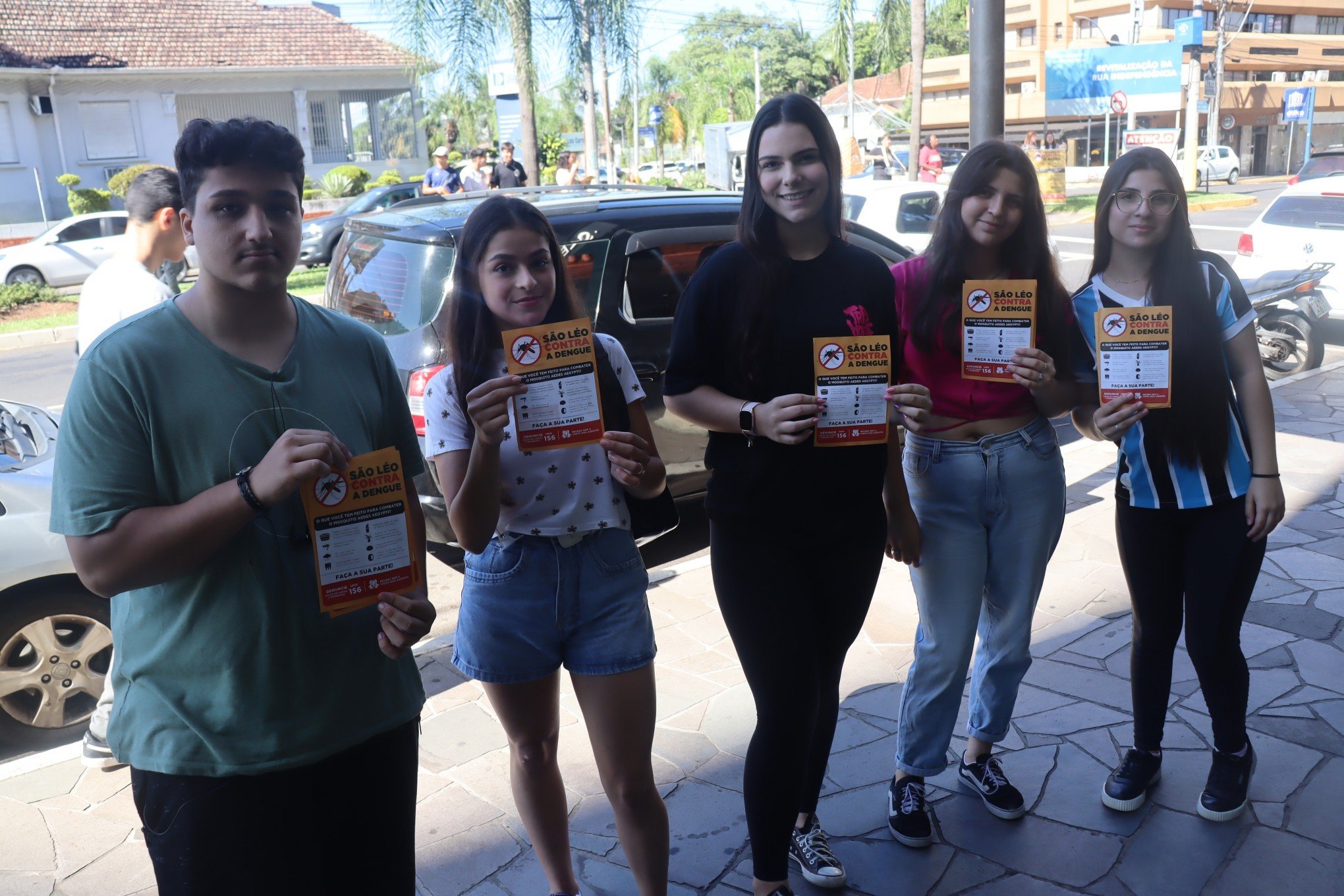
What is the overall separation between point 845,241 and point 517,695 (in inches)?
55.1

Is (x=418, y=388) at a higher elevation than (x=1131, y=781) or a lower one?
higher

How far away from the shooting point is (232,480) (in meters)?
1.73

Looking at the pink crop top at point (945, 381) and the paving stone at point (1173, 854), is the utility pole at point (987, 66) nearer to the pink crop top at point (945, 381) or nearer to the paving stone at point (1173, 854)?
the pink crop top at point (945, 381)

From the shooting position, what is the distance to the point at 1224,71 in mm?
51719

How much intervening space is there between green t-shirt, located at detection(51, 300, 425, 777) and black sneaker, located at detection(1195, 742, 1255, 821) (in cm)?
255

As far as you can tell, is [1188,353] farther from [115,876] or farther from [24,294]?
[24,294]

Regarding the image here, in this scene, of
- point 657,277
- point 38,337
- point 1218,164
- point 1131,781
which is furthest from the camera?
point 1218,164

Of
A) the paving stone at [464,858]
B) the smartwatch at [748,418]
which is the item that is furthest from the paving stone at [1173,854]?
the paving stone at [464,858]

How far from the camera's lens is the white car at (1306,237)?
10414mm

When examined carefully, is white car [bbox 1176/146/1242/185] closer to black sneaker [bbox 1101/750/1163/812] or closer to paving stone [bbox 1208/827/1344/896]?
black sneaker [bbox 1101/750/1163/812]

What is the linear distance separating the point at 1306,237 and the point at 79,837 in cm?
1131

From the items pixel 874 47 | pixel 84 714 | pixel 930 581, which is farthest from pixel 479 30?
pixel 930 581

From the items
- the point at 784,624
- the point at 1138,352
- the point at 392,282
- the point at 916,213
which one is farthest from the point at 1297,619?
the point at 916,213

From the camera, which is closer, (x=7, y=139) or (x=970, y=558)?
(x=970, y=558)
